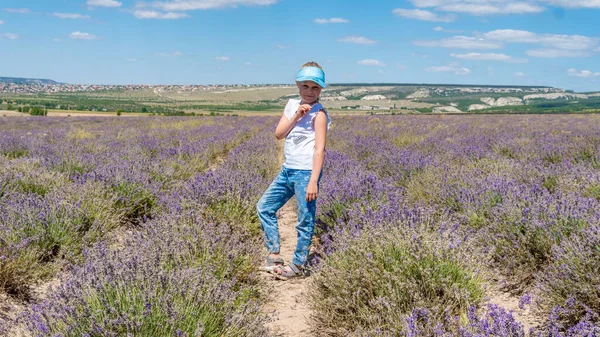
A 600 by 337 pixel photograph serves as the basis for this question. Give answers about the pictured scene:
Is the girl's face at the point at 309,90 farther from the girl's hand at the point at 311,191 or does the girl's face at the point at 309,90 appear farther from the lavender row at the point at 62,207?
the lavender row at the point at 62,207

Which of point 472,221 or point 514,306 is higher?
point 472,221

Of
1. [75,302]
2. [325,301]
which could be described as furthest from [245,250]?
[75,302]

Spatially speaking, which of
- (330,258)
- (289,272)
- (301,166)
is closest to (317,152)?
(301,166)

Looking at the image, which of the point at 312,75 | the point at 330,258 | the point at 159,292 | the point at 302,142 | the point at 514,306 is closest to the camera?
the point at 159,292

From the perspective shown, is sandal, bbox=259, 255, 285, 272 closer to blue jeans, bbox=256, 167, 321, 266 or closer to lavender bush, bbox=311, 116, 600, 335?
blue jeans, bbox=256, 167, 321, 266

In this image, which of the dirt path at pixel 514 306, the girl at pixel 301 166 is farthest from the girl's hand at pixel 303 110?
the dirt path at pixel 514 306

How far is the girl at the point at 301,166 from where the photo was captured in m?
3.37

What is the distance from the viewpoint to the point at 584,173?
5.25 meters

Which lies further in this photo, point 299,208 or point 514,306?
point 299,208

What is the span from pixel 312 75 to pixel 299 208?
103 centimetres

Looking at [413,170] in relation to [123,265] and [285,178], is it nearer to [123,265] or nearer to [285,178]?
[285,178]

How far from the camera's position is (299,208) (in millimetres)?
3564

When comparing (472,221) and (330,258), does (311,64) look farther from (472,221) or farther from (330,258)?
(472,221)

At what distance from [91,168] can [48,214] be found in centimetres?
294
